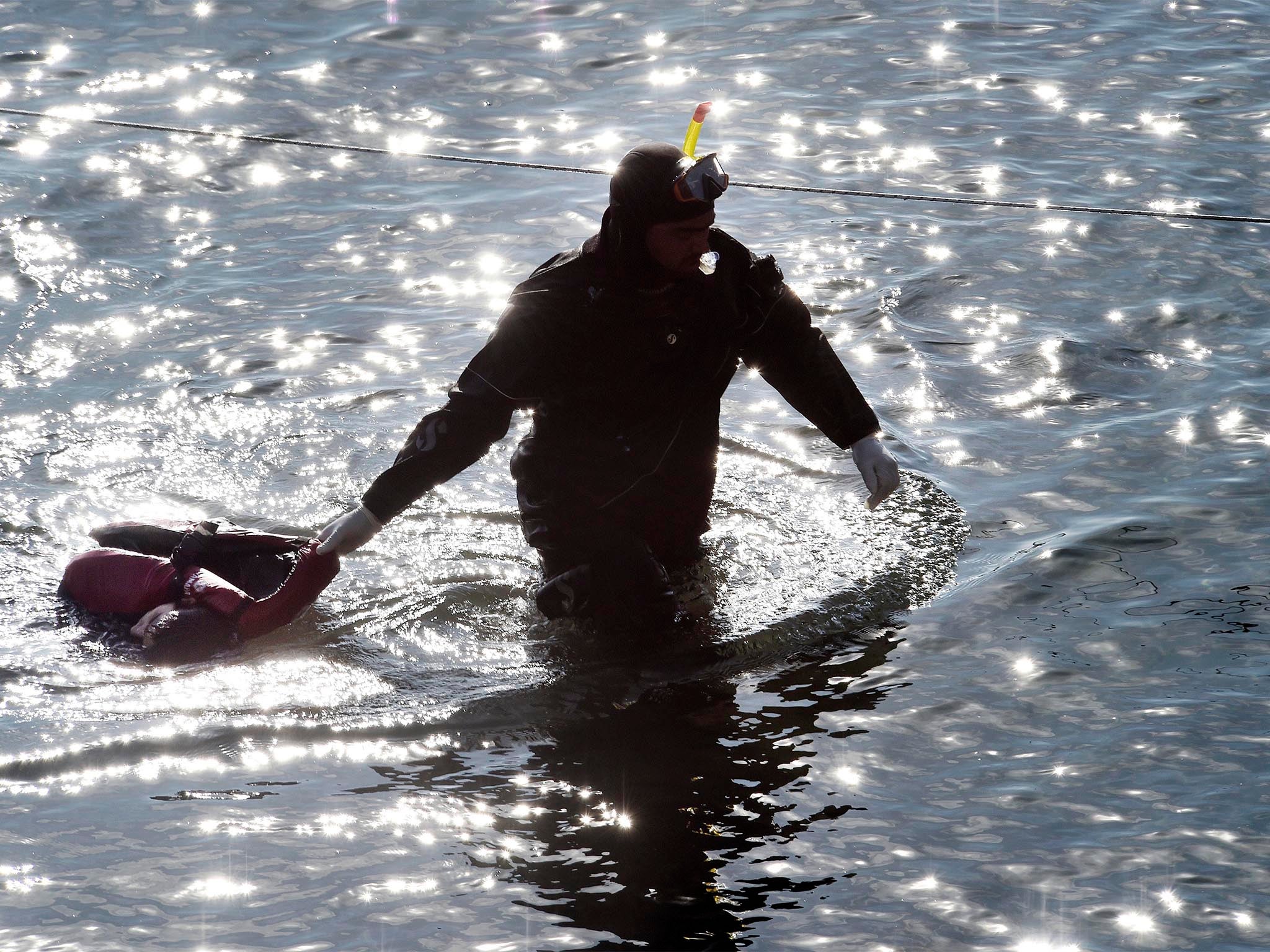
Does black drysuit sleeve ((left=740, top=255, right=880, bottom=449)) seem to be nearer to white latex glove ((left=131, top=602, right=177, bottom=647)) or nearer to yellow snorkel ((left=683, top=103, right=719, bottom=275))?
yellow snorkel ((left=683, top=103, right=719, bottom=275))

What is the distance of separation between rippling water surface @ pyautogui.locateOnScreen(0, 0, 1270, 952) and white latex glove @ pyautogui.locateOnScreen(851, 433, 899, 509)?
21.0 inches

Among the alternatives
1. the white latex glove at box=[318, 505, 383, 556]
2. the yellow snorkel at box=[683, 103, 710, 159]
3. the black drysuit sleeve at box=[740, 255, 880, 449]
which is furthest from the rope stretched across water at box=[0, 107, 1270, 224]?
the white latex glove at box=[318, 505, 383, 556]

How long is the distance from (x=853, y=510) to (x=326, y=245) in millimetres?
4680

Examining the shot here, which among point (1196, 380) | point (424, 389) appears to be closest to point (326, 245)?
point (424, 389)

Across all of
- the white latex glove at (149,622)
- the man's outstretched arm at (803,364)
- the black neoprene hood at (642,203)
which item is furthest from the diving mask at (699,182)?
the white latex glove at (149,622)

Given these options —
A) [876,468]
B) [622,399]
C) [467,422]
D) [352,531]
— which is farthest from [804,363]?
[352,531]

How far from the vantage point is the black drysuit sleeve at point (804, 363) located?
5148mm

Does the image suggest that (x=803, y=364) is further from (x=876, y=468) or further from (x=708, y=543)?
(x=708, y=543)

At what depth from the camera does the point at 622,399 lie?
4.97 meters

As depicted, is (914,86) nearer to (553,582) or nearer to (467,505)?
(467,505)

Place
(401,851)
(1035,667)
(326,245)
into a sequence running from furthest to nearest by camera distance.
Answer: (326,245)
(1035,667)
(401,851)

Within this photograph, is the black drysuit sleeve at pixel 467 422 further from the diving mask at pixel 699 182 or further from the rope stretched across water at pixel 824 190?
A: the rope stretched across water at pixel 824 190

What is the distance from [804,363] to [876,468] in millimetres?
462

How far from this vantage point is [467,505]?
642cm
